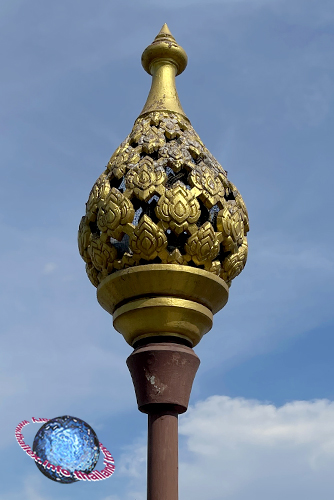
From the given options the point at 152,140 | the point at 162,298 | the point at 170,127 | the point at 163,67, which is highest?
the point at 163,67

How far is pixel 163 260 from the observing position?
27.2ft

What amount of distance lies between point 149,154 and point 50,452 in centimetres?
339

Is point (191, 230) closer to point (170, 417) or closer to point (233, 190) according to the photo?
point (233, 190)

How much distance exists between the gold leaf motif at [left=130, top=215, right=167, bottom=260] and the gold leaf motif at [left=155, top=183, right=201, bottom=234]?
0.39 feet

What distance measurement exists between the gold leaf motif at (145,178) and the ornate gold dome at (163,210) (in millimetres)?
10

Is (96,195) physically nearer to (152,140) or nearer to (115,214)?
(115,214)

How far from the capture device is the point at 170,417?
8.20 meters

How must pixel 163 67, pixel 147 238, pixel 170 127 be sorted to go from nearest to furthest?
pixel 147 238 < pixel 170 127 < pixel 163 67

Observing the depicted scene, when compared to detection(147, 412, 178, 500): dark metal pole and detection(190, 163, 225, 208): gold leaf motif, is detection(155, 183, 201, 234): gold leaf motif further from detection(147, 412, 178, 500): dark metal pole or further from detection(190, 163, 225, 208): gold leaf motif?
detection(147, 412, 178, 500): dark metal pole

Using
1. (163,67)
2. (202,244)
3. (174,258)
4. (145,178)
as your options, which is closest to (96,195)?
(145,178)

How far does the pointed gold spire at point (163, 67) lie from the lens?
9.77 m

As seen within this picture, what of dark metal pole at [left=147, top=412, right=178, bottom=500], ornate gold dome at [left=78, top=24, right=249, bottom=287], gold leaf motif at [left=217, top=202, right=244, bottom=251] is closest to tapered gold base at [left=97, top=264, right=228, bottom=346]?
ornate gold dome at [left=78, top=24, right=249, bottom=287]

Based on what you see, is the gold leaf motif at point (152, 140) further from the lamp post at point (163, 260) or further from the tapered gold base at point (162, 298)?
the tapered gold base at point (162, 298)

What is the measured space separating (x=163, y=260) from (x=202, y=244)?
1.44ft
